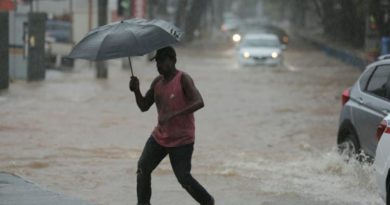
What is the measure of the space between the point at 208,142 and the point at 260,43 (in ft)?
64.0

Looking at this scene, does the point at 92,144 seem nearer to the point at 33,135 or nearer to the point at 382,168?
the point at 33,135

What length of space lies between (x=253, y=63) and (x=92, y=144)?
19.4 metres

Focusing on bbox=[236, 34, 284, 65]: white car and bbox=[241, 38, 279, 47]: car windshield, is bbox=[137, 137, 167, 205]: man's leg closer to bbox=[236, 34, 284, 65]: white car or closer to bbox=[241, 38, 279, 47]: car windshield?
bbox=[236, 34, 284, 65]: white car

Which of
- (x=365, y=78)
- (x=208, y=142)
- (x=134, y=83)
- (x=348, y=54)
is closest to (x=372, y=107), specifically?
(x=365, y=78)

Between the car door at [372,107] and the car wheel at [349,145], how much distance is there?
207 millimetres

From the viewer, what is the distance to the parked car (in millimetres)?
9141

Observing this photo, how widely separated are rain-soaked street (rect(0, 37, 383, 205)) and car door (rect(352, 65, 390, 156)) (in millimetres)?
356

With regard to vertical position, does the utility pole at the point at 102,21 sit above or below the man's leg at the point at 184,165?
below

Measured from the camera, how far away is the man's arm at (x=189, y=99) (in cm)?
668

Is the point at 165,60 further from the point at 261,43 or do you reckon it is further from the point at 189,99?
the point at 261,43

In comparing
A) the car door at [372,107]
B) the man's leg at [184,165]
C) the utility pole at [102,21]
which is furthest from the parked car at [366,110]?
the utility pole at [102,21]

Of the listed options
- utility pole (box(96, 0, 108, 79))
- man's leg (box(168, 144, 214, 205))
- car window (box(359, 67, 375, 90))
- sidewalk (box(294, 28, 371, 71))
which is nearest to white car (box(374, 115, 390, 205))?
man's leg (box(168, 144, 214, 205))

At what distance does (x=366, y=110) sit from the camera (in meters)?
9.47

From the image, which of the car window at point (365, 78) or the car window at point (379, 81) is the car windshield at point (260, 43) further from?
the car window at point (379, 81)
